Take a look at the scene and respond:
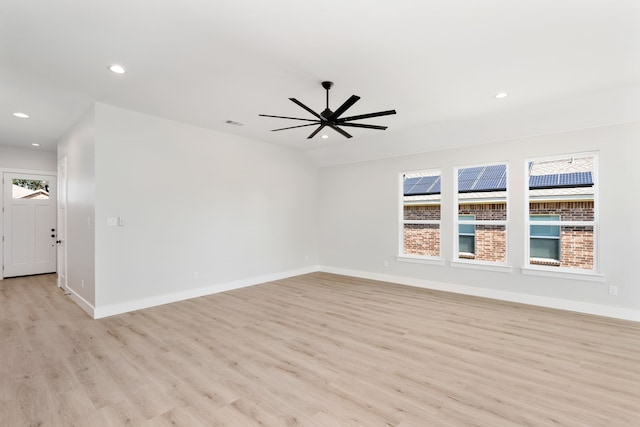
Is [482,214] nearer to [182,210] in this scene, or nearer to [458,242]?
[458,242]

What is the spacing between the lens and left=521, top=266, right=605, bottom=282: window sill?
13.7 ft

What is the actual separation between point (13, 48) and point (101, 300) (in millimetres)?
2924

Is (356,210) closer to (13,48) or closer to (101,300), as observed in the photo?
(101,300)

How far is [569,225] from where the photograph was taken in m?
4.45

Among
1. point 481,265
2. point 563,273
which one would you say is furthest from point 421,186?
point 563,273

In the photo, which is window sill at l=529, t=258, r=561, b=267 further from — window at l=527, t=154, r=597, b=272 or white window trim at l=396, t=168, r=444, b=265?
white window trim at l=396, t=168, r=444, b=265

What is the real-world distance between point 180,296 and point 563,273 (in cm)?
570

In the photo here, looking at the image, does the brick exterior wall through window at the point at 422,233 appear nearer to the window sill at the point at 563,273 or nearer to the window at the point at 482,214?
the window at the point at 482,214

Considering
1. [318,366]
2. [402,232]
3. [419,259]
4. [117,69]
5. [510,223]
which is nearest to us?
[318,366]

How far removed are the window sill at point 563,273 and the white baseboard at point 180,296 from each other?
4.35 metres

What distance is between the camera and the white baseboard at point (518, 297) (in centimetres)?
401

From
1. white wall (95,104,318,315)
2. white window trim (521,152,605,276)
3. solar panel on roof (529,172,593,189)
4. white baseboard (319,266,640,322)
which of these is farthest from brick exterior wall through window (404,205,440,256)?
white wall (95,104,318,315)

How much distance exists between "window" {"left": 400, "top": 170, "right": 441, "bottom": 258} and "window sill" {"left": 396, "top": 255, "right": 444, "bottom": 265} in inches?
3.6

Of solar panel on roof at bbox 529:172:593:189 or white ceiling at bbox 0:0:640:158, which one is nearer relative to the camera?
white ceiling at bbox 0:0:640:158
